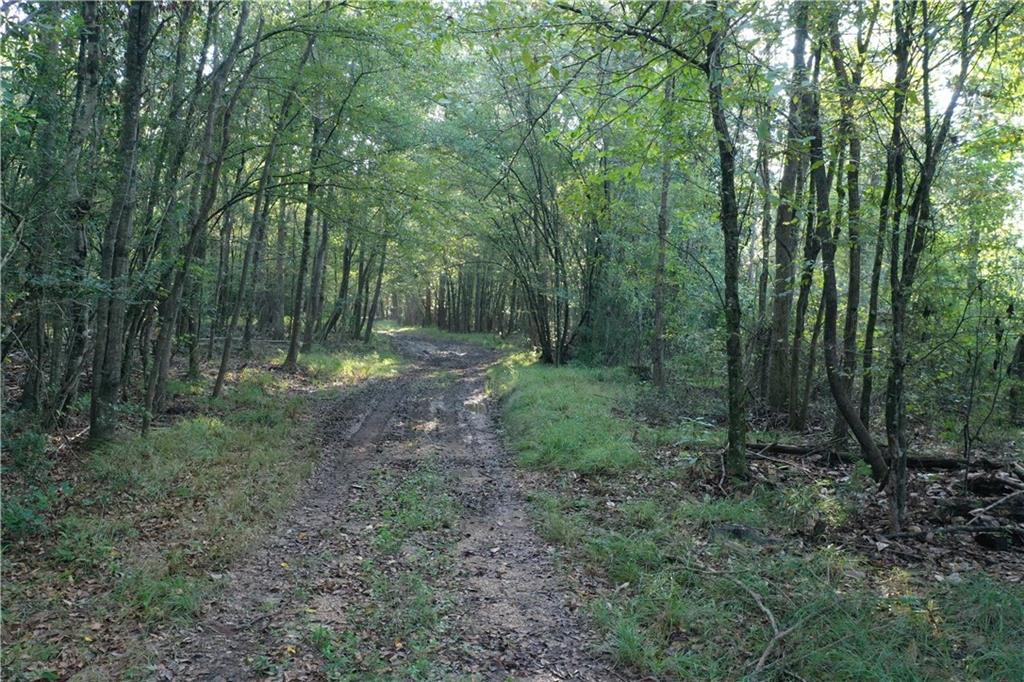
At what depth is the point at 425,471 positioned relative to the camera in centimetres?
923

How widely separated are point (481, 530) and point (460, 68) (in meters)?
12.8

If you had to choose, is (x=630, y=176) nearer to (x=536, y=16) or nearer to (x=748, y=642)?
(x=536, y=16)

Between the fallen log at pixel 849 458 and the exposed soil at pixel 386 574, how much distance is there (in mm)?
4047

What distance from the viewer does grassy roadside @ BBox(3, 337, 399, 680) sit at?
450 centimetres

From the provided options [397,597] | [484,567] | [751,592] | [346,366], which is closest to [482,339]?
[346,366]

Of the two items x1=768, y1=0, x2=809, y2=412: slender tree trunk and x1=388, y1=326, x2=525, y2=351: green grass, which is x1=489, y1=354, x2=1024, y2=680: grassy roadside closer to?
x1=768, y1=0, x2=809, y2=412: slender tree trunk

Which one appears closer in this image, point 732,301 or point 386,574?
point 386,574

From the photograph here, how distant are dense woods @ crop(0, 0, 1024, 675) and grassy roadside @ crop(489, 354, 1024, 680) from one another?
1063 mm

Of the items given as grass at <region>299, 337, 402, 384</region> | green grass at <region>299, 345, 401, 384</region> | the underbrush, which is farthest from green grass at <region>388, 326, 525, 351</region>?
green grass at <region>299, 345, 401, 384</region>

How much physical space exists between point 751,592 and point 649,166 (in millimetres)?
7687

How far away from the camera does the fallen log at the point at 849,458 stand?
7.80m

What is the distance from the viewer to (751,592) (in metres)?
5.06

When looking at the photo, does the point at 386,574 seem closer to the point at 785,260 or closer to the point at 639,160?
the point at 639,160

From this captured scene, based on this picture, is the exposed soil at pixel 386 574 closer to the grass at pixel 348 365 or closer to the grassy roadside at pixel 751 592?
the grassy roadside at pixel 751 592
